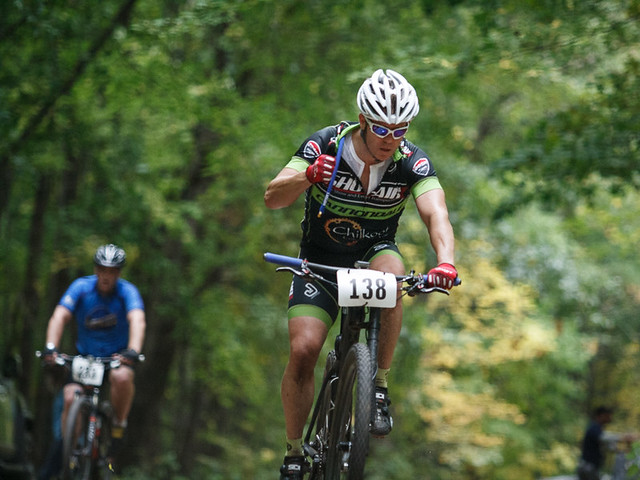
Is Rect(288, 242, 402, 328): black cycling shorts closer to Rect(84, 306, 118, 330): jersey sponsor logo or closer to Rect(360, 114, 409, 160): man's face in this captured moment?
Rect(360, 114, 409, 160): man's face

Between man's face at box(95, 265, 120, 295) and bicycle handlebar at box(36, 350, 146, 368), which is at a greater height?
man's face at box(95, 265, 120, 295)

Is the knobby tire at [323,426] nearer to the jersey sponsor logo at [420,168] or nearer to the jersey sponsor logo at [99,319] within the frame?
the jersey sponsor logo at [420,168]

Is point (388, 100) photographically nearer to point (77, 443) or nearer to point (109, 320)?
point (109, 320)

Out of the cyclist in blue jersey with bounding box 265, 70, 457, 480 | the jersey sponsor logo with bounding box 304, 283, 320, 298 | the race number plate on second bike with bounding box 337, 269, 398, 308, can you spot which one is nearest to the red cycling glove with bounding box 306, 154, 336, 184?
the cyclist in blue jersey with bounding box 265, 70, 457, 480

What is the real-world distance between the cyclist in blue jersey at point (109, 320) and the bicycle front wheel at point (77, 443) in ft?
0.67

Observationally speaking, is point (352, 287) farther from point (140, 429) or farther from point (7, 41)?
point (140, 429)

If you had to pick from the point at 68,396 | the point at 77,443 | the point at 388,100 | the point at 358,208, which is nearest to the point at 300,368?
the point at 358,208

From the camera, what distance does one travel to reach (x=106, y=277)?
8.58m

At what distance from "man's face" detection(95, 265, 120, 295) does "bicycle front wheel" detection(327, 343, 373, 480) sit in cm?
387

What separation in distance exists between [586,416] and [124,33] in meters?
24.1

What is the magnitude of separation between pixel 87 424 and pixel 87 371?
1.58 ft

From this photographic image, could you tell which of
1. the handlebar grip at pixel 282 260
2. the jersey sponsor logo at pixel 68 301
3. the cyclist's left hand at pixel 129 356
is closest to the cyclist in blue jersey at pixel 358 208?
the handlebar grip at pixel 282 260

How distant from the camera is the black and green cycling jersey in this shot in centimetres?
531

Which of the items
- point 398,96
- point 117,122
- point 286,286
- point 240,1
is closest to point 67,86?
point 240,1
